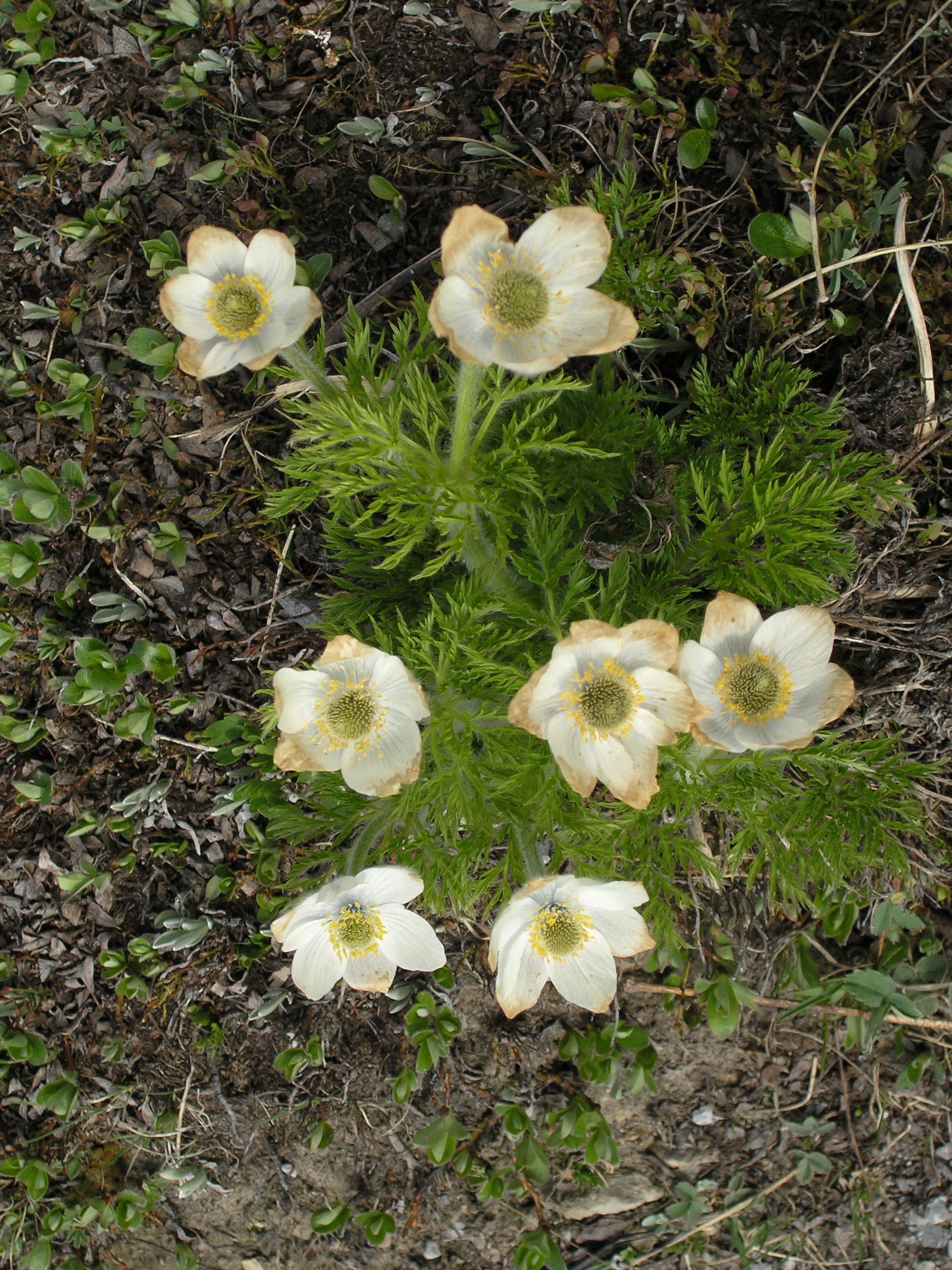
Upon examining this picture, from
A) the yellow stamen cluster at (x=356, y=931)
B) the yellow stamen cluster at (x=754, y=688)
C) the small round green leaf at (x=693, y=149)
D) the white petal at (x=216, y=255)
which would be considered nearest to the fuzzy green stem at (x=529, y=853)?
the yellow stamen cluster at (x=356, y=931)

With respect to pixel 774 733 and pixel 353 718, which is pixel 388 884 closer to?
pixel 353 718

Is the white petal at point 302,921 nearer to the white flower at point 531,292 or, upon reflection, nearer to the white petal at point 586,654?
the white petal at point 586,654

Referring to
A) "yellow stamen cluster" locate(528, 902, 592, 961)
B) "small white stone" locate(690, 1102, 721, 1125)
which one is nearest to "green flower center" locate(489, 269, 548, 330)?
"yellow stamen cluster" locate(528, 902, 592, 961)

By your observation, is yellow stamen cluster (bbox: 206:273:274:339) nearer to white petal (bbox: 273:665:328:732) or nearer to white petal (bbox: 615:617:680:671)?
white petal (bbox: 273:665:328:732)

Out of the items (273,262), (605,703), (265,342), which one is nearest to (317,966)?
Answer: (605,703)

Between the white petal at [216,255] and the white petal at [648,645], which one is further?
the white petal at [216,255]

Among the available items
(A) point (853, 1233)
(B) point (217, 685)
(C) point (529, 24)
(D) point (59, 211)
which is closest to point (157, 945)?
(B) point (217, 685)
